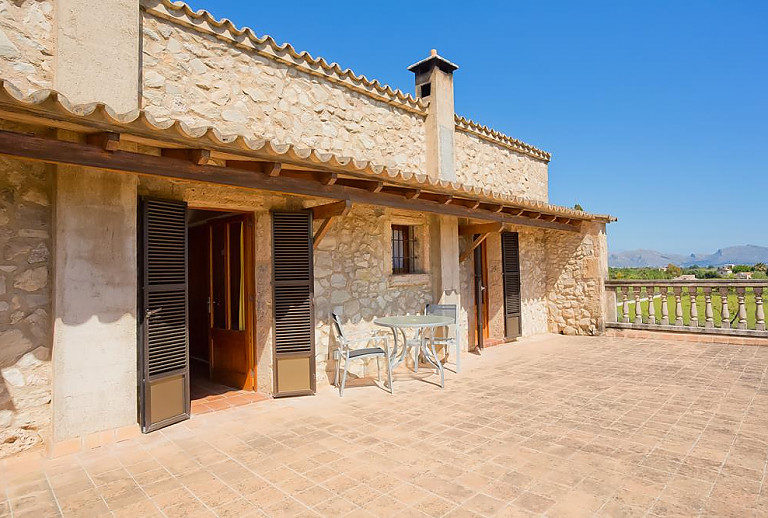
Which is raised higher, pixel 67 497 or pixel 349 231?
pixel 349 231

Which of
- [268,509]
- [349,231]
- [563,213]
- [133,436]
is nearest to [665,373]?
[563,213]

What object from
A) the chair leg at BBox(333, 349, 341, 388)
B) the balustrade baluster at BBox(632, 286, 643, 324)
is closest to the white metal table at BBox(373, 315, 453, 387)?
the chair leg at BBox(333, 349, 341, 388)

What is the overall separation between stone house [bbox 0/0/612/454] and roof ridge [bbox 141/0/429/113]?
26 mm

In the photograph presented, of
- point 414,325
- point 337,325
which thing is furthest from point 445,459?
point 337,325

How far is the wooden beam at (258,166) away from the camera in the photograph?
4215mm

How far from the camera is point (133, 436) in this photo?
159 inches

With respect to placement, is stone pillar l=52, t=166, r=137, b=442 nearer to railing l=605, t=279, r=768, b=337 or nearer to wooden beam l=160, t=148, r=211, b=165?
wooden beam l=160, t=148, r=211, b=165

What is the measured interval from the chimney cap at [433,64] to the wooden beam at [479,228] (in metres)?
3.11

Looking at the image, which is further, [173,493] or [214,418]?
[214,418]

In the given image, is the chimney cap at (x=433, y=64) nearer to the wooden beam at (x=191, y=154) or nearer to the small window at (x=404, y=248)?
the small window at (x=404, y=248)

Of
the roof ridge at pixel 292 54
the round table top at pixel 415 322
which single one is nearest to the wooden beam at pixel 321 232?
the round table top at pixel 415 322

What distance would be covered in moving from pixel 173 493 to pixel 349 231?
3992 mm

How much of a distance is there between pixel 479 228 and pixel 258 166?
16.0ft

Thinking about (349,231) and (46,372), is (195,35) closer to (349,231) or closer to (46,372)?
(349,231)
